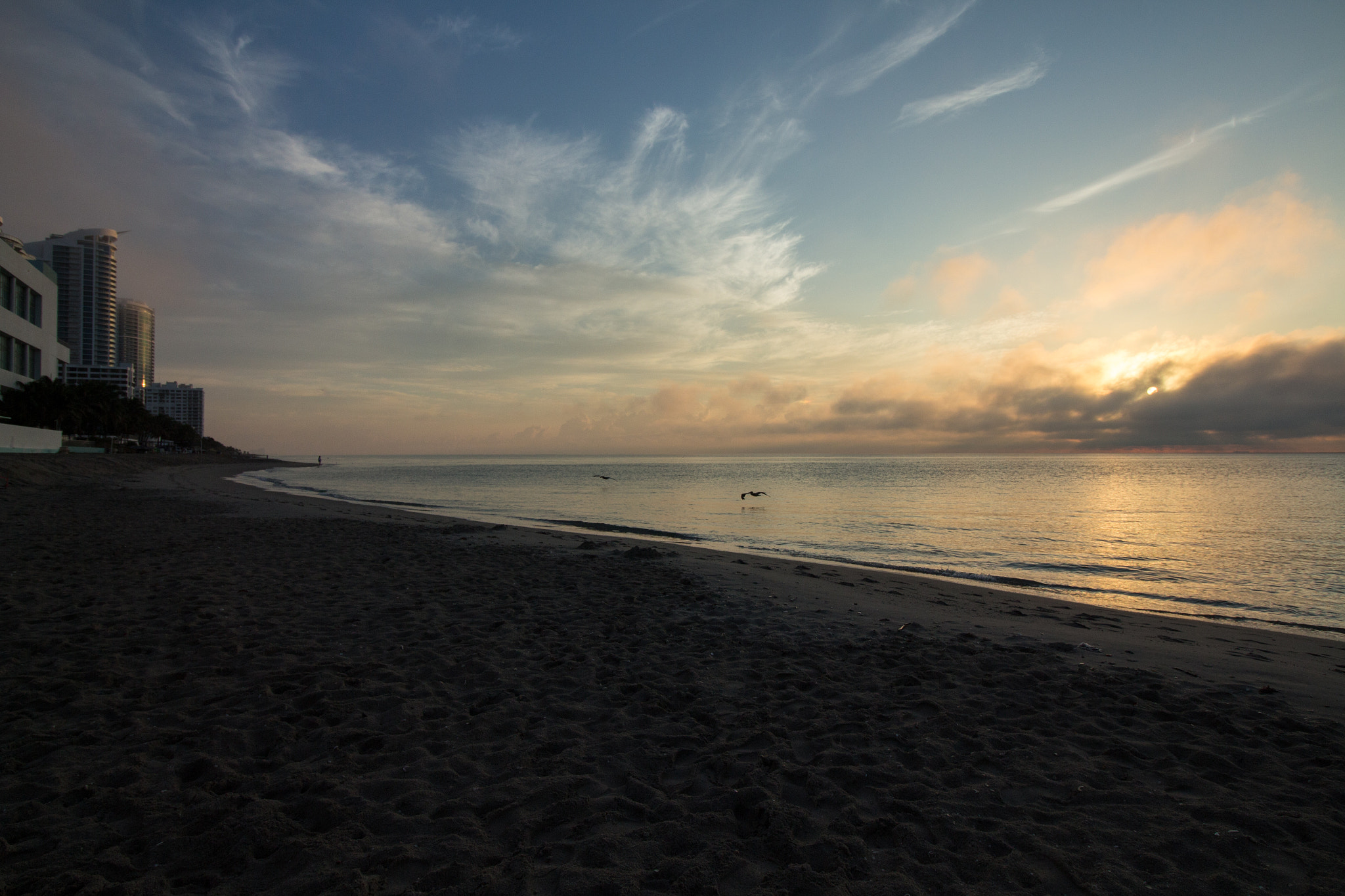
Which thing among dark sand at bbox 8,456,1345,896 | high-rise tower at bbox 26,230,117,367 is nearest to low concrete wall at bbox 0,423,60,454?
dark sand at bbox 8,456,1345,896

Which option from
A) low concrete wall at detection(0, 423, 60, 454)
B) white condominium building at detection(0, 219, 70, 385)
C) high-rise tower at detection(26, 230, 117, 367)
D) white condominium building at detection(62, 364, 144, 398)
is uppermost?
high-rise tower at detection(26, 230, 117, 367)

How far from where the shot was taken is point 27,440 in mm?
41188

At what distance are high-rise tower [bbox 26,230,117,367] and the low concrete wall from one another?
16719 cm

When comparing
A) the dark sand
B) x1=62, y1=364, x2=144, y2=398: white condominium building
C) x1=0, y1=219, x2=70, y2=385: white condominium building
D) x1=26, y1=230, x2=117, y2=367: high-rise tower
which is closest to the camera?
the dark sand

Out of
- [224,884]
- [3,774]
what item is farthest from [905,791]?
[3,774]

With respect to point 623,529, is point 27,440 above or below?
above

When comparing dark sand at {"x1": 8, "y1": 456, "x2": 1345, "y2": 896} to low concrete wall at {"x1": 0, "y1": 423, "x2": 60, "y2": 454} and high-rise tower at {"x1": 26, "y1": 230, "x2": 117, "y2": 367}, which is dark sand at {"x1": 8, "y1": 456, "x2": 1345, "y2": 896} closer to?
low concrete wall at {"x1": 0, "y1": 423, "x2": 60, "y2": 454}

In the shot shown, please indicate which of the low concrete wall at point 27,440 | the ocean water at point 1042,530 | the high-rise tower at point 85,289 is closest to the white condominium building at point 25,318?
the low concrete wall at point 27,440

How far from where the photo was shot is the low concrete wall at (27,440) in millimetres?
37812

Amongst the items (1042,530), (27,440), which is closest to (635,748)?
(1042,530)

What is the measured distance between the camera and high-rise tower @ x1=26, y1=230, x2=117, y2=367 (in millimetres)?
172250

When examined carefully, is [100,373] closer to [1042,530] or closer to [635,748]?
[1042,530]

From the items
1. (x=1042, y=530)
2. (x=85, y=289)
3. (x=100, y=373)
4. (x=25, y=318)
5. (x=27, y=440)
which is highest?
(x=85, y=289)

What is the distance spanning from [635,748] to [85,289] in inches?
9812
